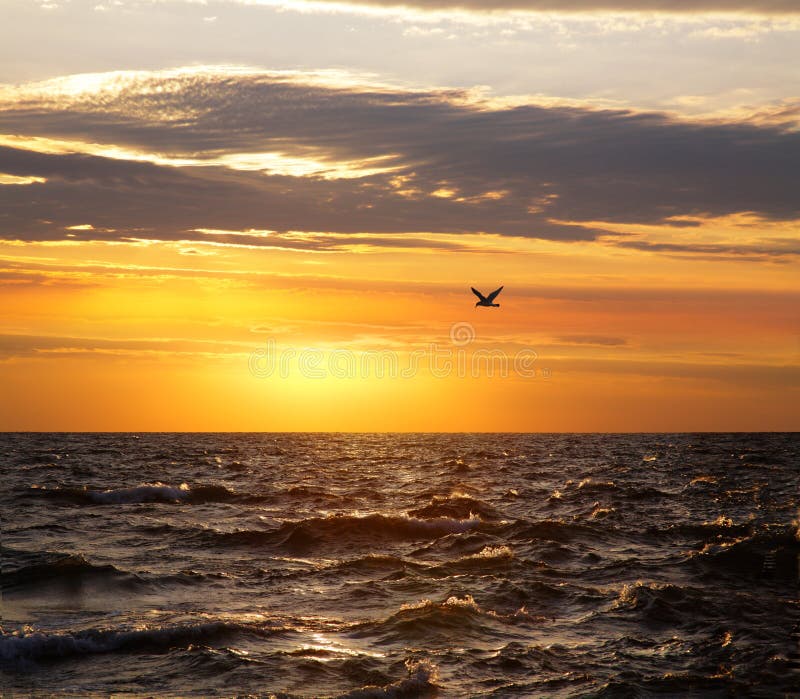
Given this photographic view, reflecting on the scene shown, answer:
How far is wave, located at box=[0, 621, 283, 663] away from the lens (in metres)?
16.1

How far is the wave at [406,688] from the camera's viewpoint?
45.9 ft

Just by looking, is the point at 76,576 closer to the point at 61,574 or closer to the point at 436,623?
the point at 61,574

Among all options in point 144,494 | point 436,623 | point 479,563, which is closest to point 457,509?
point 479,563

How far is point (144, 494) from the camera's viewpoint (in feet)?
146

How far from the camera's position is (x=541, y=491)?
1852 inches

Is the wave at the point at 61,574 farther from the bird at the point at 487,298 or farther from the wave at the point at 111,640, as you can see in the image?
the bird at the point at 487,298

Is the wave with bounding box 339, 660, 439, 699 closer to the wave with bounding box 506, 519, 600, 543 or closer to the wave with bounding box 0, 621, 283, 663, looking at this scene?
the wave with bounding box 0, 621, 283, 663

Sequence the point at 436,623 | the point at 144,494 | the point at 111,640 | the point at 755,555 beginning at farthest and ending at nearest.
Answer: the point at 144,494
the point at 755,555
the point at 436,623
the point at 111,640

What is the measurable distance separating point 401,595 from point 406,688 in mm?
7095

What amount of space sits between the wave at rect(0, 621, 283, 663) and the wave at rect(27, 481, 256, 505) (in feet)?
84.5

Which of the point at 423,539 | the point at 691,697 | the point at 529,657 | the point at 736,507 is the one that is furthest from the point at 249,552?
the point at 736,507

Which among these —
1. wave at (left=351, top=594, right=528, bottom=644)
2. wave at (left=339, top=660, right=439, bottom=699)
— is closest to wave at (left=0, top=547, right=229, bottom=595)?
wave at (left=351, top=594, right=528, bottom=644)

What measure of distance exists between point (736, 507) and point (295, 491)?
22161mm

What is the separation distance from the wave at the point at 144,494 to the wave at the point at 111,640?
2575 cm
